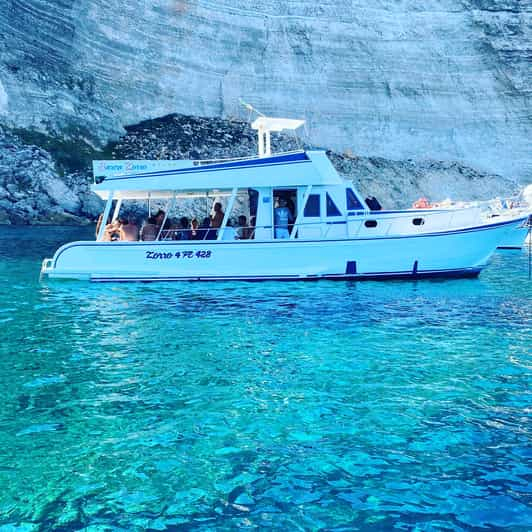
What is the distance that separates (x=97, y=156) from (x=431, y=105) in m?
31.7

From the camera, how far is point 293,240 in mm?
18969

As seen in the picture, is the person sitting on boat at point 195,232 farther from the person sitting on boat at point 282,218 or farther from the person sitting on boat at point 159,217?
the person sitting on boat at point 282,218

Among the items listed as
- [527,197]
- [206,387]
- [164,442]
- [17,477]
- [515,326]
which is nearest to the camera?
[17,477]

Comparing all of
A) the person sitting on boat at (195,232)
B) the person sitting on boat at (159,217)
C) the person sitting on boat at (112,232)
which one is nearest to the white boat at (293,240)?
the person sitting on boat at (159,217)

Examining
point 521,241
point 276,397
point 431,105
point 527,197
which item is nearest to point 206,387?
point 276,397

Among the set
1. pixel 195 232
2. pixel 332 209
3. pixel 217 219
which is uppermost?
pixel 332 209

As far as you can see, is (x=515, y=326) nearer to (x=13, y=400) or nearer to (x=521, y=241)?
(x=13, y=400)

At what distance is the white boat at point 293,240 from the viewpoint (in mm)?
19172

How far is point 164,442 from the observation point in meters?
7.23

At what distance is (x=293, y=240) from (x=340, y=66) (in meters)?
48.6

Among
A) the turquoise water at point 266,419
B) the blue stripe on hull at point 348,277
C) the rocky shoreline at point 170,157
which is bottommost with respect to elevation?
the turquoise water at point 266,419

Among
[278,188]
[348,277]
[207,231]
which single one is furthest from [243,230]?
[348,277]

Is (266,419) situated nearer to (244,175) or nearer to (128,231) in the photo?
(244,175)

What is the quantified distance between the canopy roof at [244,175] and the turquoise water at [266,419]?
17.7ft
